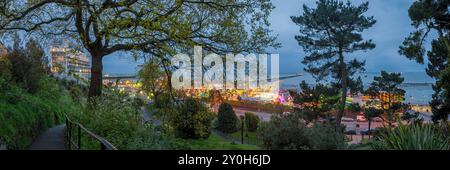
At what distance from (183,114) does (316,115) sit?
26044 mm

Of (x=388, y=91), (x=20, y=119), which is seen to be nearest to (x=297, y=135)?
(x=20, y=119)

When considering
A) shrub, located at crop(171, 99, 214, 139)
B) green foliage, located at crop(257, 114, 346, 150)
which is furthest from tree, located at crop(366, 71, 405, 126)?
green foliage, located at crop(257, 114, 346, 150)

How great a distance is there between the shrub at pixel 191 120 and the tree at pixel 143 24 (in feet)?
13.4

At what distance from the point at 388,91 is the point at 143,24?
121ft

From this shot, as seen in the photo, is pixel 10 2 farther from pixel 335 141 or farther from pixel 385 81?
pixel 385 81

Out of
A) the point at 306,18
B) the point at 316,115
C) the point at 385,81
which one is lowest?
the point at 316,115

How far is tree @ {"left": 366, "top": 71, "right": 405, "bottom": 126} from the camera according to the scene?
4347 centimetres

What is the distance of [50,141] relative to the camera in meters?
11.4

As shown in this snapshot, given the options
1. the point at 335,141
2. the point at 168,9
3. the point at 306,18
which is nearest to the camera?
the point at 335,141

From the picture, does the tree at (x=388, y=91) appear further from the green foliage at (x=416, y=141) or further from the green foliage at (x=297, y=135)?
the green foliage at (x=416, y=141)

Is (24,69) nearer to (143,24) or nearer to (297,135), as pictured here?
(143,24)

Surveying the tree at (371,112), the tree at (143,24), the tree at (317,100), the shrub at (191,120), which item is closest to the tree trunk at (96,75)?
the tree at (143,24)

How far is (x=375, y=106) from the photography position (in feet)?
151
